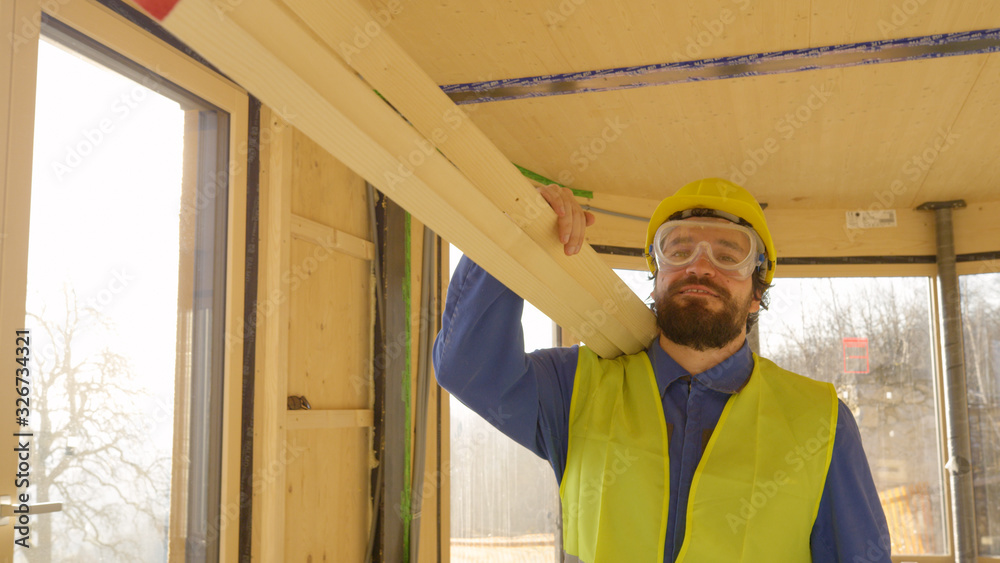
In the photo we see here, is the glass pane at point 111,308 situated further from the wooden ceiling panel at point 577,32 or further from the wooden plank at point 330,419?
the wooden ceiling panel at point 577,32

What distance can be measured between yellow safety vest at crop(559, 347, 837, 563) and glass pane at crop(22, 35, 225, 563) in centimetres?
126

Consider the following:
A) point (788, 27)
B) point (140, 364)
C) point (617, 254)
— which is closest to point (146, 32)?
point (140, 364)

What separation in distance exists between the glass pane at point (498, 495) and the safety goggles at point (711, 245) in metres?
2.02

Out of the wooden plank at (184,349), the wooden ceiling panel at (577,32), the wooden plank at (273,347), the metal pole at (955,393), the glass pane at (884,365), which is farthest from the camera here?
the glass pane at (884,365)

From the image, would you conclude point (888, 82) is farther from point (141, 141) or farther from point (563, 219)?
point (141, 141)

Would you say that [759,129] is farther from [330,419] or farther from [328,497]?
[328,497]

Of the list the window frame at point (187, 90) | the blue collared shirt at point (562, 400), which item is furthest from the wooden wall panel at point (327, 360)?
the blue collared shirt at point (562, 400)

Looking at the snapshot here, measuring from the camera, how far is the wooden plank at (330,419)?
110 inches

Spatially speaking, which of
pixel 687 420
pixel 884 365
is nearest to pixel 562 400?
pixel 687 420

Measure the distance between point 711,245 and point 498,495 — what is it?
285 centimetres

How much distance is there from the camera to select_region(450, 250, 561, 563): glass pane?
161 inches

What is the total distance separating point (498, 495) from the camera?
4.33m

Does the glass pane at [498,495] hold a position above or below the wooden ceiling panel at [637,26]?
below

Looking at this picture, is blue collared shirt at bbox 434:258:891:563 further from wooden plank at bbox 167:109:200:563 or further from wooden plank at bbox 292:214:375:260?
wooden plank at bbox 292:214:375:260
